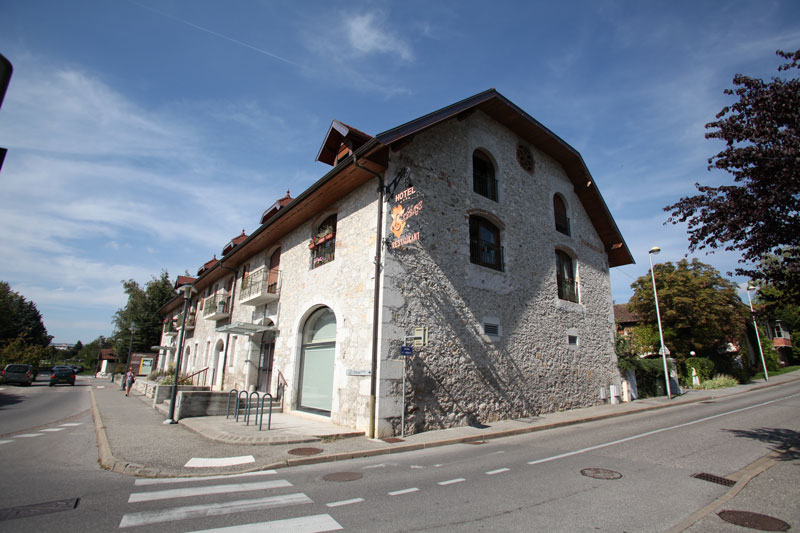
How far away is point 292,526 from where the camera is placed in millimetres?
3854

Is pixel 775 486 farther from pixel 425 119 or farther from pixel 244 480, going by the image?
pixel 425 119

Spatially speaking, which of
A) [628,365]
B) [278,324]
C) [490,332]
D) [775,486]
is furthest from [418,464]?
[628,365]

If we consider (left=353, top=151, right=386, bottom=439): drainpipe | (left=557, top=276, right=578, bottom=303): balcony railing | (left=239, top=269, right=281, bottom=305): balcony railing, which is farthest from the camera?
(left=557, top=276, right=578, bottom=303): balcony railing

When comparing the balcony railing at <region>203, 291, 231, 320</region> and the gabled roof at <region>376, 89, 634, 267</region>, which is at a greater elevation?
the gabled roof at <region>376, 89, 634, 267</region>

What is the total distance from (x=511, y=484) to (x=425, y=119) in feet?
29.1

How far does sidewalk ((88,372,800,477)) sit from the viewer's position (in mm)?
6547

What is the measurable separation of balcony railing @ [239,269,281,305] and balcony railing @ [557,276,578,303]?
11.2m


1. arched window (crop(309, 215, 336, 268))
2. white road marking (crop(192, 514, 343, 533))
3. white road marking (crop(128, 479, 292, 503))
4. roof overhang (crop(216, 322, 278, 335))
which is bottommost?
white road marking (crop(128, 479, 292, 503))

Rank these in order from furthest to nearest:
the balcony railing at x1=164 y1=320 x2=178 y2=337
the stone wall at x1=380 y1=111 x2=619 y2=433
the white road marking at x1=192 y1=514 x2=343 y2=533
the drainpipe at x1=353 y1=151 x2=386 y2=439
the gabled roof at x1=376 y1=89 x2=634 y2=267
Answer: the balcony railing at x1=164 y1=320 x2=178 y2=337 → the gabled roof at x1=376 y1=89 x2=634 y2=267 → the stone wall at x1=380 y1=111 x2=619 y2=433 → the drainpipe at x1=353 y1=151 x2=386 y2=439 → the white road marking at x1=192 y1=514 x2=343 y2=533

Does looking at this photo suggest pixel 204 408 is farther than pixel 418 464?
Yes

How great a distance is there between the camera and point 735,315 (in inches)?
947

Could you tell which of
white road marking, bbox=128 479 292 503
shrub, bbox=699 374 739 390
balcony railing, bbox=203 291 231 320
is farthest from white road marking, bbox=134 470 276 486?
shrub, bbox=699 374 739 390

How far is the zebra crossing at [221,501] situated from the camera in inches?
153

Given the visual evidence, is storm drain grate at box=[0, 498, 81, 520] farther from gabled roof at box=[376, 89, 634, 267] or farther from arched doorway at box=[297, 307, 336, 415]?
gabled roof at box=[376, 89, 634, 267]
